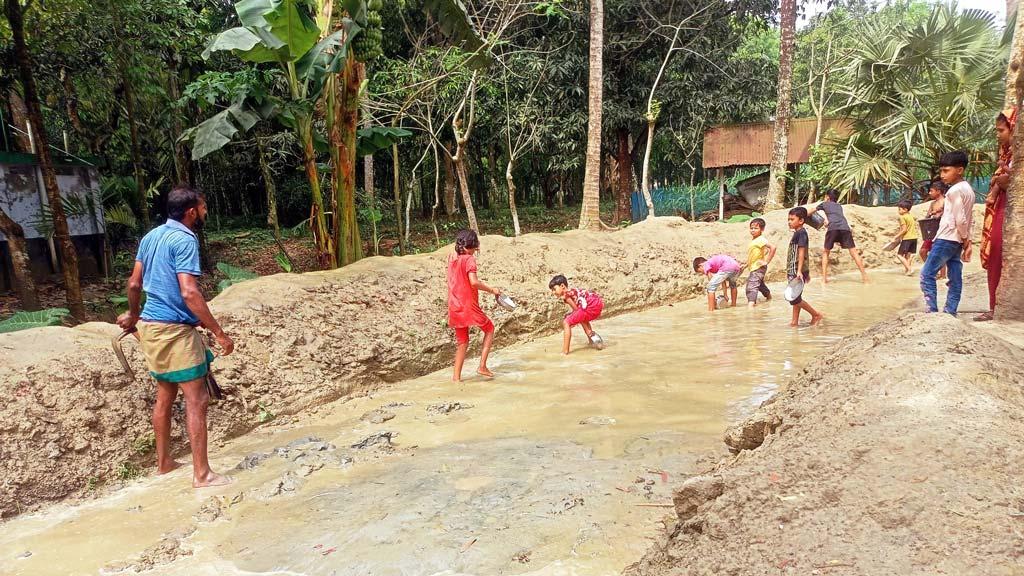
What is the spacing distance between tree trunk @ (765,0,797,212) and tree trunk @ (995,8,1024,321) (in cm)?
965

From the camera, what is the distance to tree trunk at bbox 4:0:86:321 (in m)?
6.71

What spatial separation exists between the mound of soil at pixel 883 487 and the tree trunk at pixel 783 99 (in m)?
12.3

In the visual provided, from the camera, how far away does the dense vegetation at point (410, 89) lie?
7.53 m

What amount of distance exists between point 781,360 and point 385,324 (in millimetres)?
4182

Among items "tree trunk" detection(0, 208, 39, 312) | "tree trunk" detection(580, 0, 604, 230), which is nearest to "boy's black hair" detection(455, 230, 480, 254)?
"tree trunk" detection(580, 0, 604, 230)

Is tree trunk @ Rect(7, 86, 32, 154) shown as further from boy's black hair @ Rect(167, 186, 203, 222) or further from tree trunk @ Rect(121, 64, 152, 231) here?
boy's black hair @ Rect(167, 186, 203, 222)

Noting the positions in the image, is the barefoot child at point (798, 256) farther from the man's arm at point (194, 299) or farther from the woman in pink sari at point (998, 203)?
the man's arm at point (194, 299)

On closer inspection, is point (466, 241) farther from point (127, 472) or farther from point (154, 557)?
point (154, 557)

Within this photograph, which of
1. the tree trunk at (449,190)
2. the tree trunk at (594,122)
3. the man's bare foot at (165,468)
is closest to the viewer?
the man's bare foot at (165,468)

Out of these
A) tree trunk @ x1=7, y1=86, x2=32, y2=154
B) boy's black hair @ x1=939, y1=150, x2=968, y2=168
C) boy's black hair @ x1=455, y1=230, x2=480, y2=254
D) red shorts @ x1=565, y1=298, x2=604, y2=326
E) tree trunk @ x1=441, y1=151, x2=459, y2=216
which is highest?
tree trunk @ x1=7, y1=86, x2=32, y2=154

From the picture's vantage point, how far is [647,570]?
7.01 feet

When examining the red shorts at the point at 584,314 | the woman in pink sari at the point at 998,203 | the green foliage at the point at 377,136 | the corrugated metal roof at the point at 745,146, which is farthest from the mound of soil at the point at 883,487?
the corrugated metal roof at the point at 745,146

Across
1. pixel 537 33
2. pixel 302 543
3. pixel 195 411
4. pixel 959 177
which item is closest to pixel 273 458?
pixel 195 411

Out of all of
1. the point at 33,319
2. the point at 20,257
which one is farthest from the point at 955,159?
the point at 20,257
